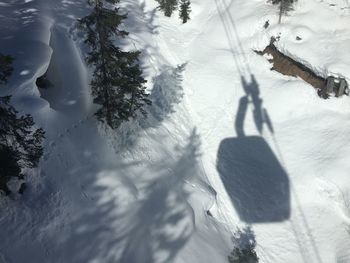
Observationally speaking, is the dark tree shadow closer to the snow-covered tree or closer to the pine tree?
the snow-covered tree

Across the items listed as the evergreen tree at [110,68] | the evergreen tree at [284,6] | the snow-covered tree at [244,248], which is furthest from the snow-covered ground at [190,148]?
the evergreen tree at [110,68]

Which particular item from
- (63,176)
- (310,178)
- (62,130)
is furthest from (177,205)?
(310,178)

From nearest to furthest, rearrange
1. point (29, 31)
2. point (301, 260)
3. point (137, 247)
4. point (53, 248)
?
point (53, 248)
point (137, 247)
point (301, 260)
point (29, 31)

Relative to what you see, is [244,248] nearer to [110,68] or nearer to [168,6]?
[110,68]

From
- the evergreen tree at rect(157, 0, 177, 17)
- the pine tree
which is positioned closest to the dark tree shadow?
the pine tree

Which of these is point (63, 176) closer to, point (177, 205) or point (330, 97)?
point (177, 205)

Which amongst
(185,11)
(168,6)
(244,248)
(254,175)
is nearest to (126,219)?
(244,248)
